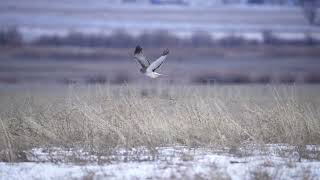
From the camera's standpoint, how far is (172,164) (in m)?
9.95

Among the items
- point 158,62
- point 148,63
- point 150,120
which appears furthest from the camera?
point 148,63

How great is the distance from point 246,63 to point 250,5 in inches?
118

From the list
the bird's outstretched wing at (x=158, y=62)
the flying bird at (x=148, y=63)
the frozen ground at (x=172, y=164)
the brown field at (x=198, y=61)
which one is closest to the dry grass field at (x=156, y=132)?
the frozen ground at (x=172, y=164)

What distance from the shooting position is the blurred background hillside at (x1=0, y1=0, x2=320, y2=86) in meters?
34.3

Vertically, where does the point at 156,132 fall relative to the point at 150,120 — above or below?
below

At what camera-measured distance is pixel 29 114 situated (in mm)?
12297

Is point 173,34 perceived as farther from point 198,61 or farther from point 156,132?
point 156,132

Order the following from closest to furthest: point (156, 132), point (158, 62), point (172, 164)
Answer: point (172, 164), point (156, 132), point (158, 62)

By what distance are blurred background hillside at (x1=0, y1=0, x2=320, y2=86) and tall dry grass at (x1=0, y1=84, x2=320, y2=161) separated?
20.3 metres

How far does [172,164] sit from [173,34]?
26574mm

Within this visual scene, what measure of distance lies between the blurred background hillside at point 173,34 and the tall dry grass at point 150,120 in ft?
66.5

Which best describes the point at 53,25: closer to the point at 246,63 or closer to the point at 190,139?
the point at 246,63

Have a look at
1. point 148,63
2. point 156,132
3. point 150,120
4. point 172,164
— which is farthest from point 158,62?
point 172,164

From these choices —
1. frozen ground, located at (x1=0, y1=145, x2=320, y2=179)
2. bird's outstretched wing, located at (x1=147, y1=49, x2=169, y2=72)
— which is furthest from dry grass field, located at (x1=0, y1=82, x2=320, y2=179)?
bird's outstretched wing, located at (x1=147, y1=49, x2=169, y2=72)
